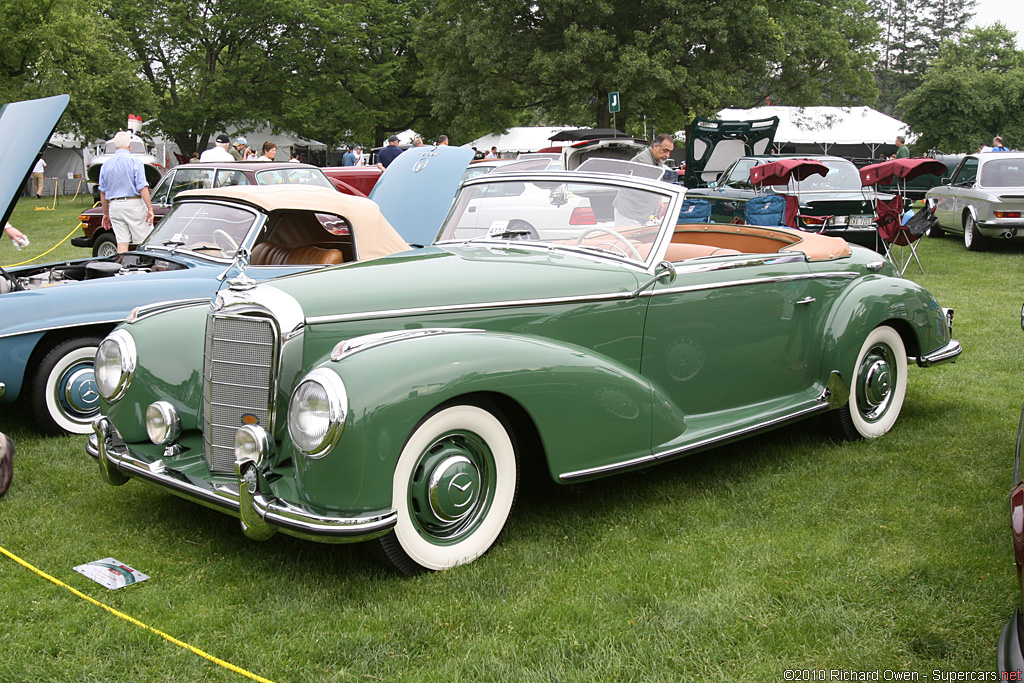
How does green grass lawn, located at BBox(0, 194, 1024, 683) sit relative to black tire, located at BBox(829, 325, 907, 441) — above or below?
below

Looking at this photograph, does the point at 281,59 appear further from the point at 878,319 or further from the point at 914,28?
the point at 914,28

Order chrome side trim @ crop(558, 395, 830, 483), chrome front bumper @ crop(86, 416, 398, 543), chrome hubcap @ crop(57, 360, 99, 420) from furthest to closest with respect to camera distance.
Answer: chrome hubcap @ crop(57, 360, 99, 420) < chrome side trim @ crop(558, 395, 830, 483) < chrome front bumper @ crop(86, 416, 398, 543)

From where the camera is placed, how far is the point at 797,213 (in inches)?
495

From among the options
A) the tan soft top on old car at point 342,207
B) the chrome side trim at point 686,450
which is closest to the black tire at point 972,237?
the chrome side trim at point 686,450

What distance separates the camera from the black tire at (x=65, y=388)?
17.4 feet

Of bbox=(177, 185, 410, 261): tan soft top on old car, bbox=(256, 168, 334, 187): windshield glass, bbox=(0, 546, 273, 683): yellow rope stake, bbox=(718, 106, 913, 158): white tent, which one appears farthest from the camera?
bbox=(718, 106, 913, 158): white tent

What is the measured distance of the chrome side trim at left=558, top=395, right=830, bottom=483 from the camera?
3801 millimetres

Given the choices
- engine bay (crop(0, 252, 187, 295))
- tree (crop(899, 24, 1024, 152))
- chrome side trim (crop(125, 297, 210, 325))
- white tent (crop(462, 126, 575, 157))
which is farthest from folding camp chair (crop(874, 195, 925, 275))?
tree (crop(899, 24, 1024, 152))

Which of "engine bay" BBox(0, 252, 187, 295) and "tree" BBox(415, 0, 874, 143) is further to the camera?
"tree" BBox(415, 0, 874, 143)

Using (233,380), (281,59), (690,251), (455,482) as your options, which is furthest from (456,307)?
(281,59)

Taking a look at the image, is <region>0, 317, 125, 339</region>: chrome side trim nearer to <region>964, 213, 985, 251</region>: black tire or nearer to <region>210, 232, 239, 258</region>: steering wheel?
<region>210, 232, 239, 258</region>: steering wheel

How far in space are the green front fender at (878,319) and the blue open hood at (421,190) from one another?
366 cm

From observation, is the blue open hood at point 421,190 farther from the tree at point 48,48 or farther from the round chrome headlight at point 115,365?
the tree at point 48,48

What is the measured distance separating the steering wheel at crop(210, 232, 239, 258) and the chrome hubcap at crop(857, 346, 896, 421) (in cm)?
425
